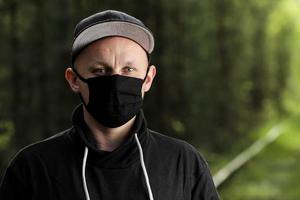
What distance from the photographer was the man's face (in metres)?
2.61

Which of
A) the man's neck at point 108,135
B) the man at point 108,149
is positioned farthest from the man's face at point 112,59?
the man's neck at point 108,135

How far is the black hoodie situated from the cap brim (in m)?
0.29

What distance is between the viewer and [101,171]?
259cm

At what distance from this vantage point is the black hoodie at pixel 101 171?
2578 mm

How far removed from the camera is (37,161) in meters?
2.63

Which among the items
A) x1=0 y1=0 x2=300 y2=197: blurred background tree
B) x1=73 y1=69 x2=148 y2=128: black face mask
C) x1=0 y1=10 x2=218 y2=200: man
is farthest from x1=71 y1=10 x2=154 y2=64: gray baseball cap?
x1=0 y1=0 x2=300 y2=197: blurred background tree

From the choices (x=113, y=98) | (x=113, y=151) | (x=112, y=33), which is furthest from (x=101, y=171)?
(x=112, y=33)

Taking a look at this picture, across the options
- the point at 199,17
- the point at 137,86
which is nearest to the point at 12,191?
the point at 137,86

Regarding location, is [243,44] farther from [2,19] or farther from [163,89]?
[2,19]

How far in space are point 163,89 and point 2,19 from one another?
726cm

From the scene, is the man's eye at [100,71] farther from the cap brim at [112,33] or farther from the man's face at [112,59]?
the cap brim at [112,33]

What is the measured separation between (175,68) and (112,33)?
714 inches

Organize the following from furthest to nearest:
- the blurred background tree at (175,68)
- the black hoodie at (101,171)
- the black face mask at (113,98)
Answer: the blurred background tree at (175,68), the black face mask at (113,98), the black hoodie at (101,171)

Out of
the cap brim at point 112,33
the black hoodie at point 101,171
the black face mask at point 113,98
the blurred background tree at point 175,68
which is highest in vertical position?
the cap brim at point 112,33
